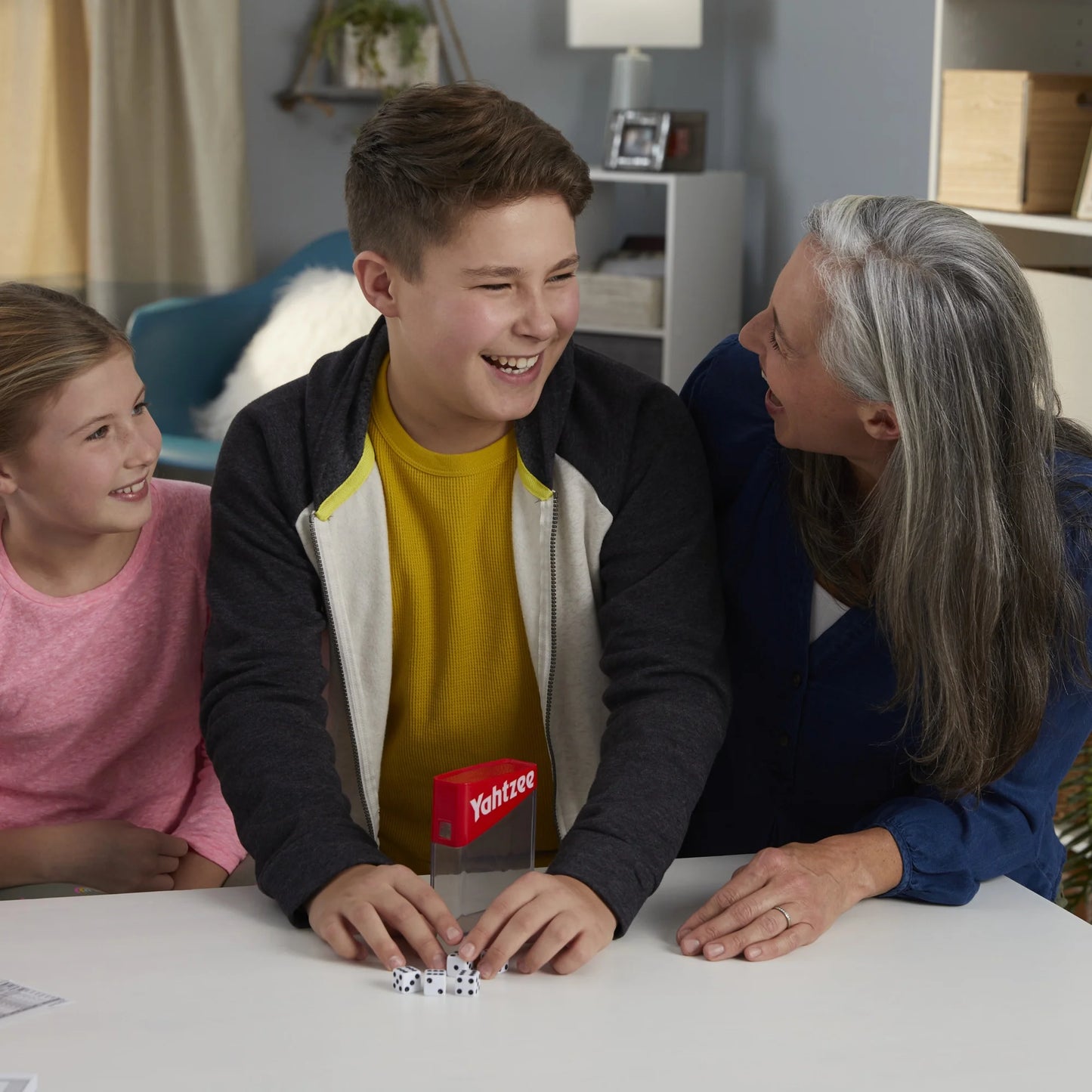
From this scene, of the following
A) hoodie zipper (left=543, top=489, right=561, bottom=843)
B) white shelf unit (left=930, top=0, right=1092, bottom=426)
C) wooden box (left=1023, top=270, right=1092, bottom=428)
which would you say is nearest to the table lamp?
white shelf unit (left=930, top=0, right=1092, bottom=426)

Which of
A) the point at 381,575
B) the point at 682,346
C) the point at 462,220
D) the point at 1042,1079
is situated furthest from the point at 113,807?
the point at 682,346

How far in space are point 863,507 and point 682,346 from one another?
3001mm

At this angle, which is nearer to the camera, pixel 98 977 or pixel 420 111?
pixel 98 977

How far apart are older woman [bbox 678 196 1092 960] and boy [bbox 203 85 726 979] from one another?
132 millimetres

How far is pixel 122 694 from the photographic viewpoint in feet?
4.74

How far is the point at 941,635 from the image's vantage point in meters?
1.14

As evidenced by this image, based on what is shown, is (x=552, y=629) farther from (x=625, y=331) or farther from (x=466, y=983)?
(x=625, y=331)

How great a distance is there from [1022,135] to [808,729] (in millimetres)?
1262

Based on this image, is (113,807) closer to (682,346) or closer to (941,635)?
(941,635)

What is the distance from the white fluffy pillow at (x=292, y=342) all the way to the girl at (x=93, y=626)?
83.3 inches

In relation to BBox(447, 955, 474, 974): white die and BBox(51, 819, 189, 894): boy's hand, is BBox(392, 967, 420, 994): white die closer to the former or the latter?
BBox(447, 955, 474, 974): white die

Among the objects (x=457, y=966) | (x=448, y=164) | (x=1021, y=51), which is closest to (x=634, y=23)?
(x=1021, y=51)

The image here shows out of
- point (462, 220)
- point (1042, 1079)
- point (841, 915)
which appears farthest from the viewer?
point (462, 220)

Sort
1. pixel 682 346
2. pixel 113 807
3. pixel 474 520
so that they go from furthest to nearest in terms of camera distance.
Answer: pixel 682 346, pixel 113 807, pixel 474 520
